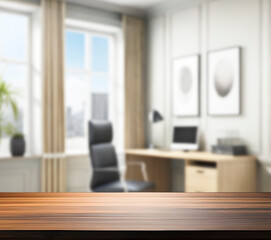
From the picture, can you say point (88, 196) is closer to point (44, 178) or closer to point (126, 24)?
point (44, 178)

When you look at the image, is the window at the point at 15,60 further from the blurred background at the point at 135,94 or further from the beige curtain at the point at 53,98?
the beige curtain at the point at 53,98

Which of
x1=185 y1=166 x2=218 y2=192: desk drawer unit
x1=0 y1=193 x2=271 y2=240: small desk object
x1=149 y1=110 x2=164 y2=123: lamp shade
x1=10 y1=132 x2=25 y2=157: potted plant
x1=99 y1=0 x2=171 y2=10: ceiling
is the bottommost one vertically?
x1=185 y1=166 x2=218 y2=192: desk drawer unit

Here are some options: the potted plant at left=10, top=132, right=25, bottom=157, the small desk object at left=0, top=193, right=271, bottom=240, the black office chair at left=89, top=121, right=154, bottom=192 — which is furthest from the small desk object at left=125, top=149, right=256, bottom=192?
the small desk object at left=0, top=193, right=271, bottom=240

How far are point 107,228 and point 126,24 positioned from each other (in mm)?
5037

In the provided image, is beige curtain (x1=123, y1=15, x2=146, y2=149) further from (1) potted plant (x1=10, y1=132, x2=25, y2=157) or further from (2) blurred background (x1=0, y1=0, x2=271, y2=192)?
(1) potted plant (x1=10, y1=132, x2=25, y2=157)

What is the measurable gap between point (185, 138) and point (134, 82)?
122cm

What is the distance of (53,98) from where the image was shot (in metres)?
4.69

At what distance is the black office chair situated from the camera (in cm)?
390

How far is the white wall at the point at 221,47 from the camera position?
4.09 metres

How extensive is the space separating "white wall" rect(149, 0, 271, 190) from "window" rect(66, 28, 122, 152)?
0.64m

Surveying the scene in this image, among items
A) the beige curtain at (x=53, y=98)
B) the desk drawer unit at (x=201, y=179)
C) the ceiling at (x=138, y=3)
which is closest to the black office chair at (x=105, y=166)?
the desk drawer unit at (x=201, y=179)

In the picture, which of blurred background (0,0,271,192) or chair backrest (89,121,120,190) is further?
blurred background (0,0,271,192)

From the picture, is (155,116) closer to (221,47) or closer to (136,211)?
(221,47)
